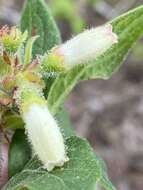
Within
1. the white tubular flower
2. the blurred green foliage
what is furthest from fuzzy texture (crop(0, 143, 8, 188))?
the blurred green foliage

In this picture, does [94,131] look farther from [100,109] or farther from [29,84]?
[29,84]

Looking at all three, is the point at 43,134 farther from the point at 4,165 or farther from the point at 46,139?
the point at 4,165

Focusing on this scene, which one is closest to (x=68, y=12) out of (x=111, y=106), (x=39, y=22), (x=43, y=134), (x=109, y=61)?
(x=111, y=106)

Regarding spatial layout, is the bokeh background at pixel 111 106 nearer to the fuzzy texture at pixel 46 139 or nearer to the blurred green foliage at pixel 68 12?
the blurred green foliage at pixel 68 12

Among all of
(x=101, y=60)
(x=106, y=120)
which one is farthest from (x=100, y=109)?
(x=101, y=60)

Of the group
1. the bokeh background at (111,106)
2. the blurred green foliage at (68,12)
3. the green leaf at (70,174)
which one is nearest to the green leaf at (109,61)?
the green leaf at (70,174)
